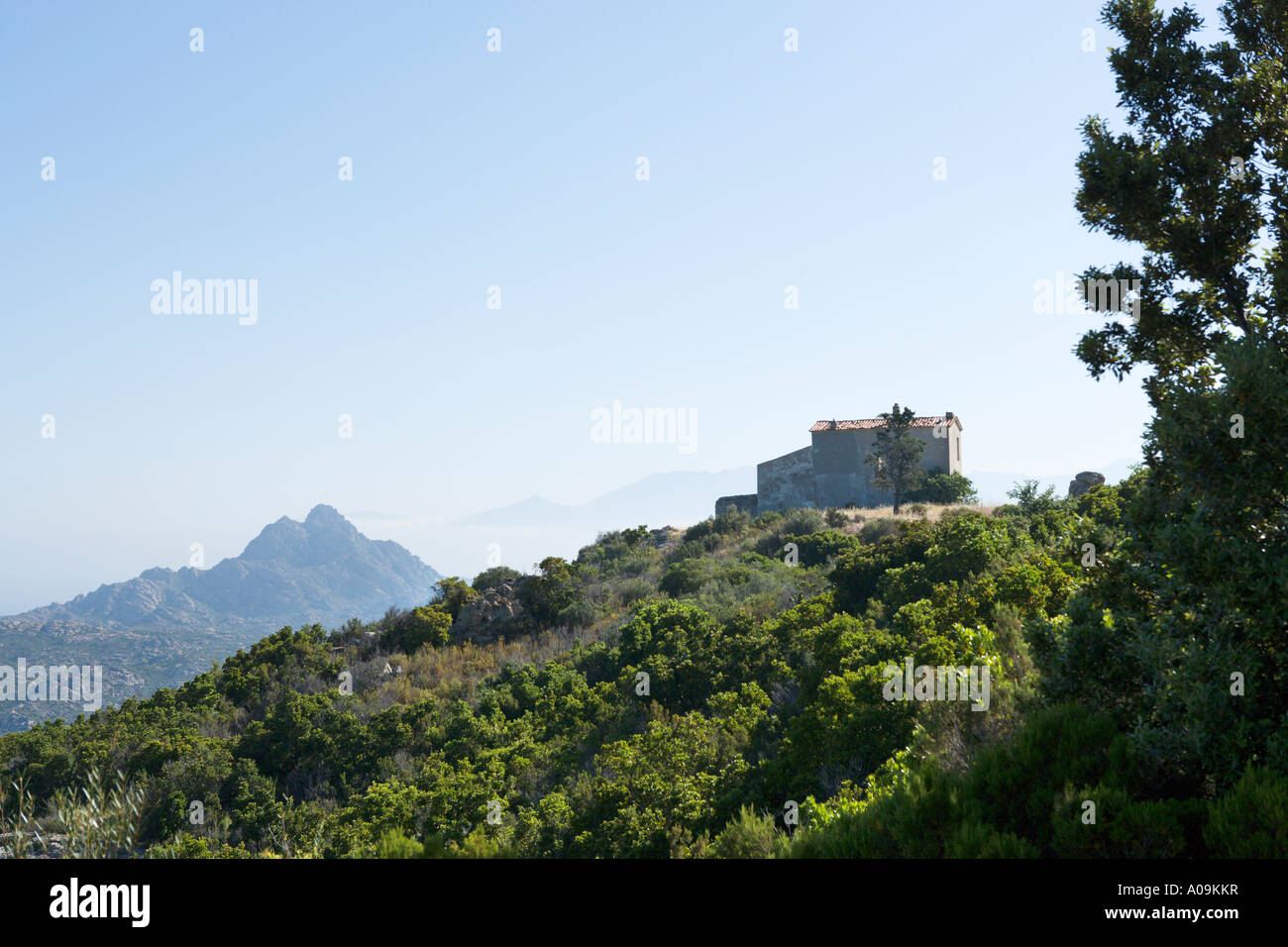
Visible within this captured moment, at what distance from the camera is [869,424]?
162 feet

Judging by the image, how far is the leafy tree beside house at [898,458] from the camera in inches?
1730

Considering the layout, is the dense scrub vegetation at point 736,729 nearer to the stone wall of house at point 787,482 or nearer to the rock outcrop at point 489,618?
the rock outcrop at point 489,618

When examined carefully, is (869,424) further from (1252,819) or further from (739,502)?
(1252,819)

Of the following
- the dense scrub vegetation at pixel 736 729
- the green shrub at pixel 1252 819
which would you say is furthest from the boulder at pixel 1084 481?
the green shrub at pixel 1252 819

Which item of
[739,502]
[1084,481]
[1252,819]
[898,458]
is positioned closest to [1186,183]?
[1252,819]

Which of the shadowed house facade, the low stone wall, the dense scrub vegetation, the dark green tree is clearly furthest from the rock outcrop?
the low stone wall

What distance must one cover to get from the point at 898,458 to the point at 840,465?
5222 millimetres

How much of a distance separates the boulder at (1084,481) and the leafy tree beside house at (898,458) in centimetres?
912

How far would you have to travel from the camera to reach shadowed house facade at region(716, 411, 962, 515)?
4769 cm

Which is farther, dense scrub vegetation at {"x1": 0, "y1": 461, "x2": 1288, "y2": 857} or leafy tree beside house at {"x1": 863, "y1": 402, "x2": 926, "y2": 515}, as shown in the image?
leafy tree beside house at {"x1": 863, "y1": 402, "x2": 926, "y2": 515}

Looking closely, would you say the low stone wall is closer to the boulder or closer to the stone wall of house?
the stone wall of house
